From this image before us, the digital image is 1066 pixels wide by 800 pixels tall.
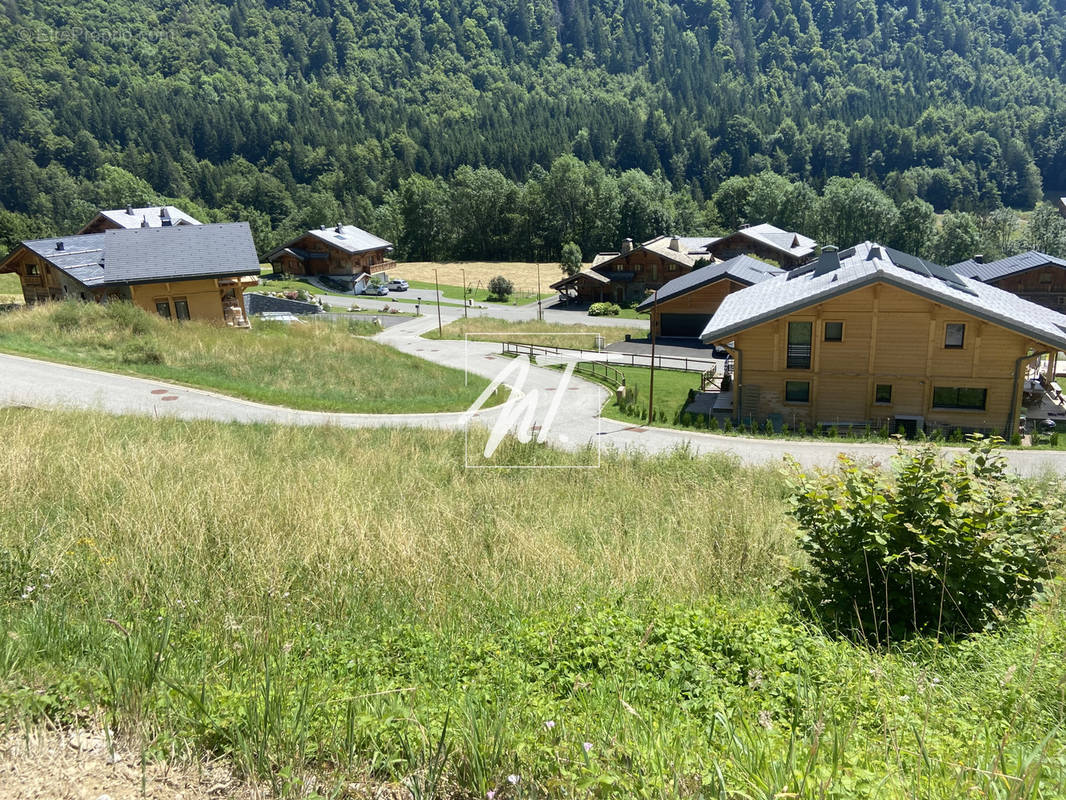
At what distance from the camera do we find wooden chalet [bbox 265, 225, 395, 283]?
8862 cm

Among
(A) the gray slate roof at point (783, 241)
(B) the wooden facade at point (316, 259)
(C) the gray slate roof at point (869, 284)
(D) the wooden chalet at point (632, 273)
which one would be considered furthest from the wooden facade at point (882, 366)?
(B) the wooden facade at point (316, 259)

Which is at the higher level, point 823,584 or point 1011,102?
point 1011,102

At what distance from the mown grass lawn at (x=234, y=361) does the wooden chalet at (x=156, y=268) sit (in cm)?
533

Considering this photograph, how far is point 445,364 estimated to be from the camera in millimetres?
44000

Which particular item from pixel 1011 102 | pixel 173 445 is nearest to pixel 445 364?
pixel 173 445

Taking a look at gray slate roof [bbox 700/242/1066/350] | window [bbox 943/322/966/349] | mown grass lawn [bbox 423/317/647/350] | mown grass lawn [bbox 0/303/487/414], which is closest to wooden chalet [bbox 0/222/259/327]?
mown grass lawn [bbox 0/303/487/414]

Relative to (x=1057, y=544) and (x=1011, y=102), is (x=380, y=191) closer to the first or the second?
(x=1057, y=544)

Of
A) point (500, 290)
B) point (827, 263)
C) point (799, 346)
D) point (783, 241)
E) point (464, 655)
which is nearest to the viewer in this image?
point (464, 655)

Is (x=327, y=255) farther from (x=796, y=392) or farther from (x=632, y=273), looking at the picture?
(x=796, y=392)

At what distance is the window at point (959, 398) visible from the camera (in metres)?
31.3

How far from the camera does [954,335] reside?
31188 mm

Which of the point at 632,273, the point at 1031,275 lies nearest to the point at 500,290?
the point at 632,273

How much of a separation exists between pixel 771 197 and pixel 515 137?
74423mm

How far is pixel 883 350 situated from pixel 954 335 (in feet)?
9.61
